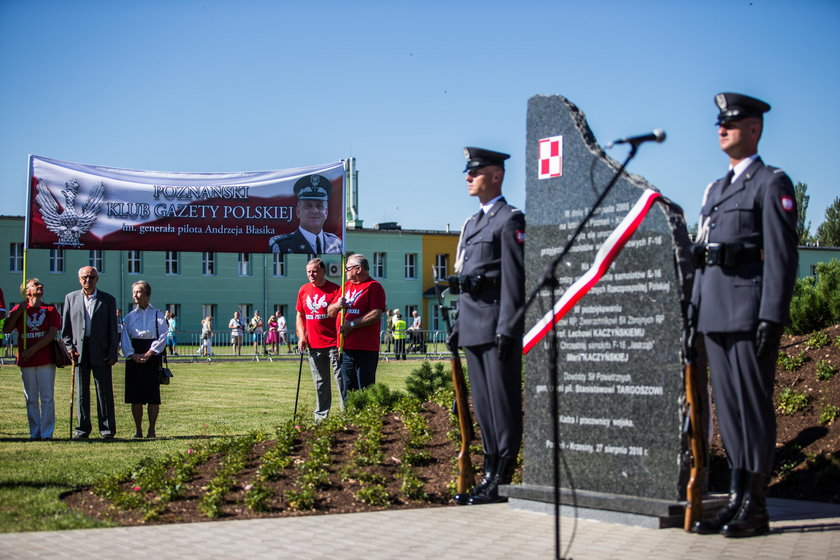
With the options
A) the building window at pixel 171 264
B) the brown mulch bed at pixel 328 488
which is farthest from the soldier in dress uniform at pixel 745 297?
the building window at pixel 171 264

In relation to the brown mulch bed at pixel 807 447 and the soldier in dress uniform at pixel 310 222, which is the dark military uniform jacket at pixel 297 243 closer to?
the soldier in dress uniform at pixel 310 222

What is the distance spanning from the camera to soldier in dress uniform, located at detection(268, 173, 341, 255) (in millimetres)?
16758

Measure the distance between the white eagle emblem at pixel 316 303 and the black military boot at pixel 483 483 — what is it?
6.00 meters

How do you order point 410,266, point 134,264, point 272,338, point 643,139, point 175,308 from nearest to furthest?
point 643,139, point 272,338, point 134,264, point 175,308, point 410,266

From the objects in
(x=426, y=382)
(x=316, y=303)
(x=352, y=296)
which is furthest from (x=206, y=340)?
(x=426, y=382)

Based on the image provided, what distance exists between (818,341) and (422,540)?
563cm

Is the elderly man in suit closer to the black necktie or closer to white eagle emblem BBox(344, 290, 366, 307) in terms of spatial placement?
white eagle emblem BBox(344, 290, 366, 307)

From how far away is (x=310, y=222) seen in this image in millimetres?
16844

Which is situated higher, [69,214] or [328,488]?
[69,214]

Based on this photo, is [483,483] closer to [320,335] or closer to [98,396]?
[320,335]

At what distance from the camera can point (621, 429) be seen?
707 cm

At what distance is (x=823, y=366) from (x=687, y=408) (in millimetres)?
3767

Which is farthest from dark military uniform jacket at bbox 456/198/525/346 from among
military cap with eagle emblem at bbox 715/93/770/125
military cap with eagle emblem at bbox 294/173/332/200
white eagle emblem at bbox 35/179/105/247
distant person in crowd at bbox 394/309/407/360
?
distant person in crowd at bbox 394/309/407/360

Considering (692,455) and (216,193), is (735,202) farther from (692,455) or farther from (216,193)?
(216,193)
